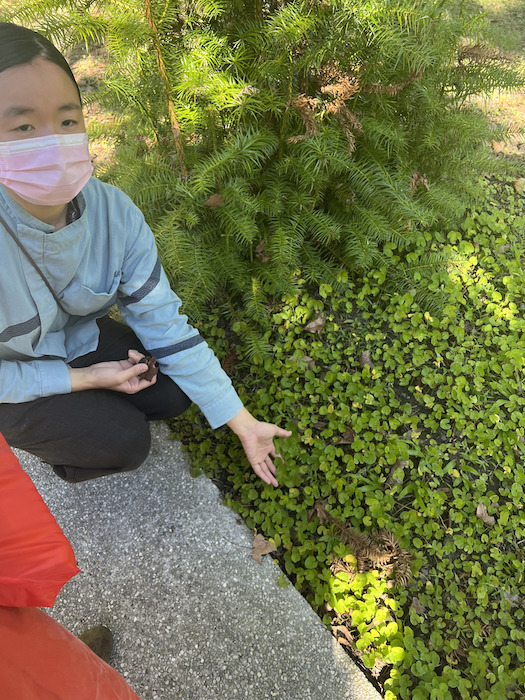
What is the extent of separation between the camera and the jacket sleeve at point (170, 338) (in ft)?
6.55

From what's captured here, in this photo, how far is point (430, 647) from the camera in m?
2.03

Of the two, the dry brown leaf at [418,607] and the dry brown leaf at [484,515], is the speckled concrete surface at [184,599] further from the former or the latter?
the dry brown leaf at [484,515]

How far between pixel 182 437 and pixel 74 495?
0.62 metres

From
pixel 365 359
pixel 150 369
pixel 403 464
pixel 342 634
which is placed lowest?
pixel 342 634

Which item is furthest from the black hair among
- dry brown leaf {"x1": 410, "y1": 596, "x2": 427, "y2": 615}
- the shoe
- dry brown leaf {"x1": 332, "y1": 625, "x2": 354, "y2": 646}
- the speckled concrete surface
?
dry brown leaf {"x1": 410, "y1": 596, "x2": 427, "y2": 615}

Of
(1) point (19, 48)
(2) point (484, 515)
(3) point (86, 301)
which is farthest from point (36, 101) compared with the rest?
(2) point (484, 515)

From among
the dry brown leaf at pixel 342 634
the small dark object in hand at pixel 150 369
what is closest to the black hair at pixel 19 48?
the small dark object in hand at pixel 150 369

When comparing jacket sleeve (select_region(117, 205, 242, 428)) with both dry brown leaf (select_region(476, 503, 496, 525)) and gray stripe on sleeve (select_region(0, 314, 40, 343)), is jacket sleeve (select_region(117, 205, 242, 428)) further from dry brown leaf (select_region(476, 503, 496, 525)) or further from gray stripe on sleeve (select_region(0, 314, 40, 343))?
dry brown leaf (select_region(476, 503, 496, 525))

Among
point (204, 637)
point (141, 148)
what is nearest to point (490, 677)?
point (204, 637)

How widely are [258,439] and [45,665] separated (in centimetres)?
128

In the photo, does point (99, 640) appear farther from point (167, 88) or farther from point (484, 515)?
point (167, 88)

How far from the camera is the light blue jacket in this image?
168 cm

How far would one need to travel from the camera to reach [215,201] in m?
2.54

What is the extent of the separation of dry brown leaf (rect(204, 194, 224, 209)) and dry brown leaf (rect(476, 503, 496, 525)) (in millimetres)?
2077
